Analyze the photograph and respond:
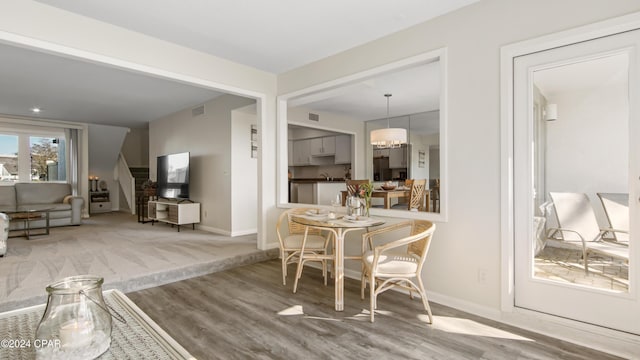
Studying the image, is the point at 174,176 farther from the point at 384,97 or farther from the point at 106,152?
the point at 384,97

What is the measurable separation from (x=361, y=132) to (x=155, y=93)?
4.85m

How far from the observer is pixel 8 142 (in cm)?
756

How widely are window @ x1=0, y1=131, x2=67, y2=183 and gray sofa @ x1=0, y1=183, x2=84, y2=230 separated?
4.26 ft

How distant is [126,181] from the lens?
9758 mm

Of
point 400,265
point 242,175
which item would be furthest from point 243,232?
point 400,265

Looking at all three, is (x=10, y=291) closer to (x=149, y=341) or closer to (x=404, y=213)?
(x=149, y=341)

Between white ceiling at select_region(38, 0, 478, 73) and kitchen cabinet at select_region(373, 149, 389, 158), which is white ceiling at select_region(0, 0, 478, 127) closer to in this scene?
white ceiling at select_region(38, 0, 478, 73)

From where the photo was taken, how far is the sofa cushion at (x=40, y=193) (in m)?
6.71

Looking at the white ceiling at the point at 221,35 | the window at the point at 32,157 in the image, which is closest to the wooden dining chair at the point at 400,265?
the white ceiling at the point at 221,35

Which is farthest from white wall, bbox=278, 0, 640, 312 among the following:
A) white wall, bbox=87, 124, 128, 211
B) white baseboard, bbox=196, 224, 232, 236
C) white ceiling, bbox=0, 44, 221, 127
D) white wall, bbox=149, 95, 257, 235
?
white wall, bbox=87, 124, 128, 211

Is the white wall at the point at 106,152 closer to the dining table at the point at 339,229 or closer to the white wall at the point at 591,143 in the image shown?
the dining table at the point at 339,229

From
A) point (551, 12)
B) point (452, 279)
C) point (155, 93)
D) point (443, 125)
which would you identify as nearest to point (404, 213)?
point (452, 279)

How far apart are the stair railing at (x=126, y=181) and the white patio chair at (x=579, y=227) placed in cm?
1002

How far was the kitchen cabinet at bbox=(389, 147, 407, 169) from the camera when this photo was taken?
26.0 ft
